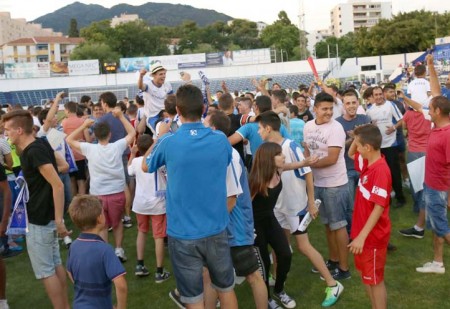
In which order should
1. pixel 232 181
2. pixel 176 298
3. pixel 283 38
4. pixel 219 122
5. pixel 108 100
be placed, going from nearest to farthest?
pixel 232 181
pixel 219 122
pixel 176 298
pixel 108 100
pixel 283 38

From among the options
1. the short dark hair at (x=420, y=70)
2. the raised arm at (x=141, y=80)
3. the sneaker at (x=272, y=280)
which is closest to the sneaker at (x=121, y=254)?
the sneaker at (x=272, y=280)

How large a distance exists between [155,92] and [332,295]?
168 inches

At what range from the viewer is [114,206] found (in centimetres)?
571

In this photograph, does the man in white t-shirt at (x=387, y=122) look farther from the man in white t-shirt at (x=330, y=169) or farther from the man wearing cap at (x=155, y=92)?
the man wearing cap at (x=155, y=92)

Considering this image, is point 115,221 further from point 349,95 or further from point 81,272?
point 349,95

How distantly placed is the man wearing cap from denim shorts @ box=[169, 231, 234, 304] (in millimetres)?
4366

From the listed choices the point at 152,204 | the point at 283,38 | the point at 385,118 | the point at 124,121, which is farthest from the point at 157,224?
the point at 283,38

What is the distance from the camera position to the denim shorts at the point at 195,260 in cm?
318

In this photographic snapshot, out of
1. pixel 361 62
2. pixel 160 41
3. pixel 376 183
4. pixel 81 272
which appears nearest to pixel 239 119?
pixel 376 183

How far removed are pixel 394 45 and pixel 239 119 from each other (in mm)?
70992

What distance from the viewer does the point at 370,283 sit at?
3.76m

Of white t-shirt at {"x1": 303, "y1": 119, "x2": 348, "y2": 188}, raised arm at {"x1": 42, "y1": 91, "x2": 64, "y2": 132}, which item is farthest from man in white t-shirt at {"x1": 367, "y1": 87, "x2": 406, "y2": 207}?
raised arm at {"x1": 42, "y1": 91, "x2": 64, "y2": 132}

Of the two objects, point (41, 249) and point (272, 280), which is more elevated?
point (41, 249)

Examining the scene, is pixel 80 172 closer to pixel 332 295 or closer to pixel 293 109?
pixel 293 109
